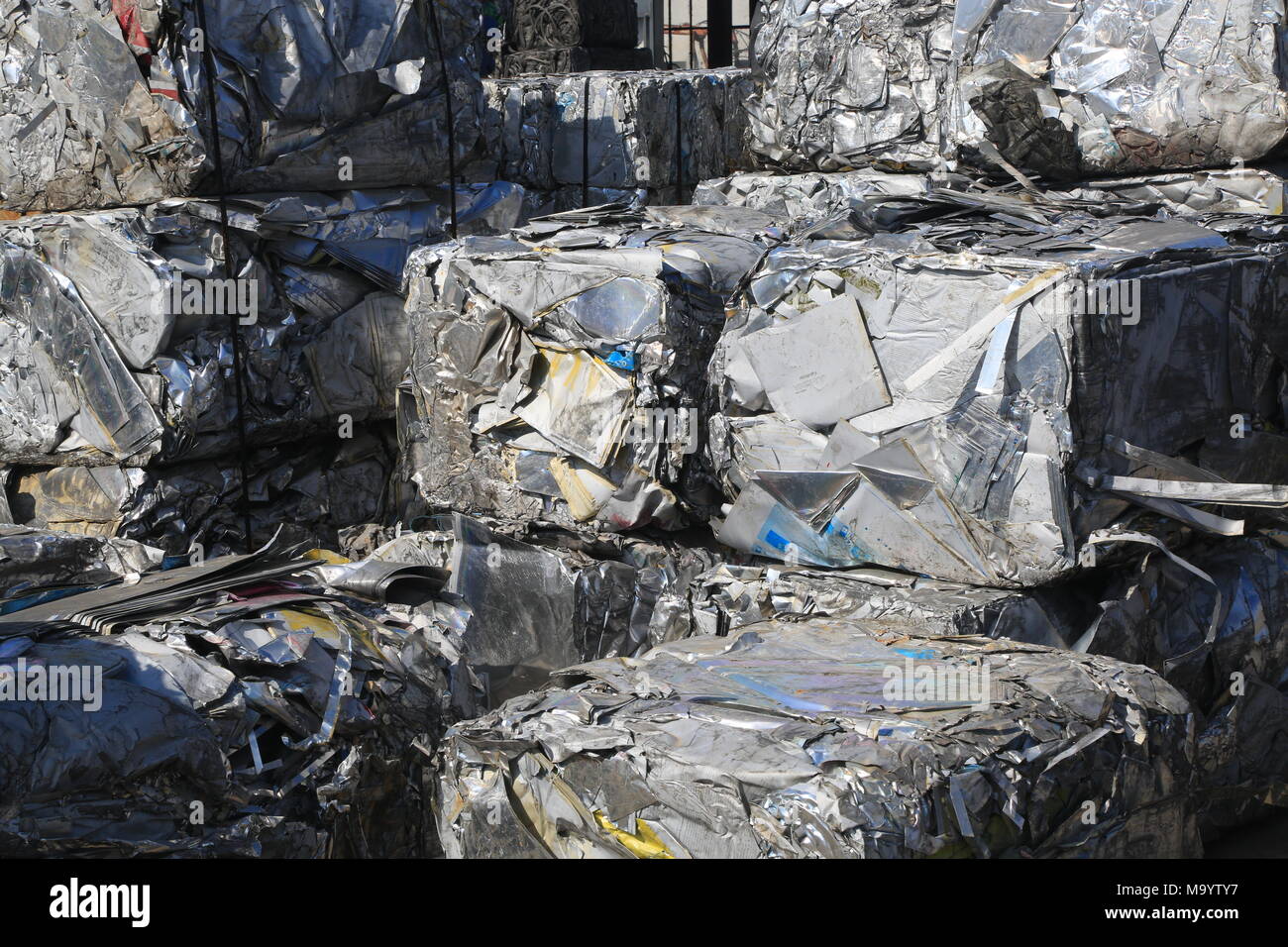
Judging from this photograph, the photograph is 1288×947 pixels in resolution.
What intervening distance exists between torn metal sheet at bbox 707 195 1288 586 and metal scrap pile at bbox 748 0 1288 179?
461 millimetres

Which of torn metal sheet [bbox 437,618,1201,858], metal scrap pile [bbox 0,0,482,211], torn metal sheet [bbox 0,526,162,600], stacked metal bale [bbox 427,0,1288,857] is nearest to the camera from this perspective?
torn metal sheet [bbox 437,618,1201,858]

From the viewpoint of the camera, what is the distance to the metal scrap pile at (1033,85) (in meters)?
3.85

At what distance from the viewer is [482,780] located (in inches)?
97.7

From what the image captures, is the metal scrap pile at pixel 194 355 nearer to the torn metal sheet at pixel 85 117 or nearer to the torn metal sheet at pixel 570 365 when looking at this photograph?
the torn metal sheet at pixel 85 117

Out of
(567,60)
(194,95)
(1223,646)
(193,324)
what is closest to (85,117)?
(194,95)

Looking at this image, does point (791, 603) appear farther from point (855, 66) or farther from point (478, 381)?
point (855, 66)

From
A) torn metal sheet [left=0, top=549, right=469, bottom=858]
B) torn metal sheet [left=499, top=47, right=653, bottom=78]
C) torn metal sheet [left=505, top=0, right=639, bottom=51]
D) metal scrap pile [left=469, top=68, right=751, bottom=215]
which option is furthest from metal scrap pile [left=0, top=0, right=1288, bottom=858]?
torn metal sheet [left=505, top=0, right=639, bottom=51]

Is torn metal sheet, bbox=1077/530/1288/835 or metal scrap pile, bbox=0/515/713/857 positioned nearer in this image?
metal scrap pile, bbox=0/515/713/857

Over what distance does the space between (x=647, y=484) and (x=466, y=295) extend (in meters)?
0.77

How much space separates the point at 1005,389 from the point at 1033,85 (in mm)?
1444

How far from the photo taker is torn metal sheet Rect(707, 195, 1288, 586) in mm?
3102

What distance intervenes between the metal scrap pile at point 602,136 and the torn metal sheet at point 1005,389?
106 inches

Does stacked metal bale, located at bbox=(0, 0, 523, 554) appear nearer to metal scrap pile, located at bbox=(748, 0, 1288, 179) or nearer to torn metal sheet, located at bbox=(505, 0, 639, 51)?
metal scrap pile, located at bbox=(748, 0, 1288, 179)
